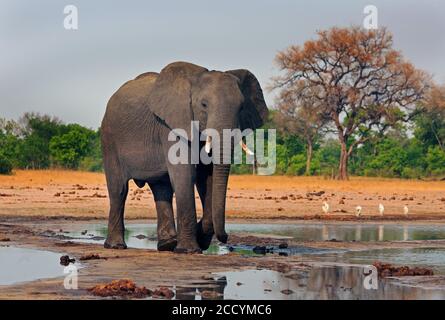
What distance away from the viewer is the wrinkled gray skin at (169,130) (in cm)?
1697

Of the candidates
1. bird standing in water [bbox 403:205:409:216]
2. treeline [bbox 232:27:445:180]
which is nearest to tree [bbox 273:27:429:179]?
treeline [bbox 232:27:445:180]

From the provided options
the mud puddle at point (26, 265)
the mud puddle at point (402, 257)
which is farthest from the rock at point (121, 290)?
the mud puddle at point (402, 257)

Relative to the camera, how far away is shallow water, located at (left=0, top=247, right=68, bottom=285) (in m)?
14.0

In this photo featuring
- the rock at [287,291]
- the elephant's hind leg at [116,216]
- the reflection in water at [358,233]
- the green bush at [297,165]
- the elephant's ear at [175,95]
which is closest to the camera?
the rock at [287,291]

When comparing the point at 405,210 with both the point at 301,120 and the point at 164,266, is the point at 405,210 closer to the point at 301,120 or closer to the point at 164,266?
the point at 164,266

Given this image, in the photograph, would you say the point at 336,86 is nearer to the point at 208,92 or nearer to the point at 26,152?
the point at 26,152

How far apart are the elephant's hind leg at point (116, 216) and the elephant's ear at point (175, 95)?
189 cm

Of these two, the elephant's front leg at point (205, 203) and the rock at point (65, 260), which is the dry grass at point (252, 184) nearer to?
the elephant's front leg at point (205, 203)

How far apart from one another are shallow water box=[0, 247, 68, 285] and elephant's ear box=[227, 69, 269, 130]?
4129 millimetres

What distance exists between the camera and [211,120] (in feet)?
55.3

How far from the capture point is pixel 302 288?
13.2m

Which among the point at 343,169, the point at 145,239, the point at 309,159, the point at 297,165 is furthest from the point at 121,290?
the point at 297,165

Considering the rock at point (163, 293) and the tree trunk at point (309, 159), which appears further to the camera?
the tree trunk at point (309, 159)
